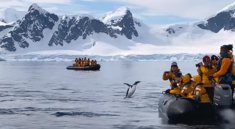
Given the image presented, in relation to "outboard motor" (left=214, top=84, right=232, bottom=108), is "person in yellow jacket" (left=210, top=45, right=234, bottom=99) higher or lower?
higher

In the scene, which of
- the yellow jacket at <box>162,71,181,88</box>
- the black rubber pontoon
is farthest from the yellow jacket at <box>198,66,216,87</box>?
the yellow jacket at <box>162,71,181,88</box>

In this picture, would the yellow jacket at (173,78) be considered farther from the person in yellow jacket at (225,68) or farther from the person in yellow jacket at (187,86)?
the person in yellow jacket at (225,68)

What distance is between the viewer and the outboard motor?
20359 millimetres

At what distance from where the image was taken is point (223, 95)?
2033cm

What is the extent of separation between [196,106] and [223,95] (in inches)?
48.2

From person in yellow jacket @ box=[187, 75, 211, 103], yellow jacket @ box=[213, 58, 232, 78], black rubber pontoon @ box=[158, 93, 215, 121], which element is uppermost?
yellow jacket @ box=[213, 58, 232, 78]

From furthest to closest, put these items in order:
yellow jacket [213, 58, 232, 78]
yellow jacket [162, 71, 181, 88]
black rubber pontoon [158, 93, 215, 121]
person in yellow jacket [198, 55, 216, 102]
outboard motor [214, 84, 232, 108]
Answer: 1. yellow jacket [162, 71, 181, 88]
2. person in yellow jacket [198, 55, 216, 102]
3. black rubber pontoon [158, 93, 215, 121]
4. yellow jacket [213, 58, 232, 78]
5. outboard motor [214, 84, 232, 108]

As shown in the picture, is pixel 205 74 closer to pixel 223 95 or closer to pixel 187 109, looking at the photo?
pixel 223 95

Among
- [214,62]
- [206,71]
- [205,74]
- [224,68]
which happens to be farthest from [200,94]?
[214,62]

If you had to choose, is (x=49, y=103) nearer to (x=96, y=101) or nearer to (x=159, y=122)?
(x=96, y=101)

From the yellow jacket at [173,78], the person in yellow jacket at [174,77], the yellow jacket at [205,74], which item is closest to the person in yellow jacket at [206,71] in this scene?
the yellow jacket at [205,74]

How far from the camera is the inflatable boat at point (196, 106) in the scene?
67.0ft

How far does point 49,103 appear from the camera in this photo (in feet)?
109

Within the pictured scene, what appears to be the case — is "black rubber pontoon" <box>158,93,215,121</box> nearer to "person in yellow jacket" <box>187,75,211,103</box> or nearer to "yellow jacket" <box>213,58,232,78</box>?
"person in yellow jacket" <box>187,75,211,103</box>
